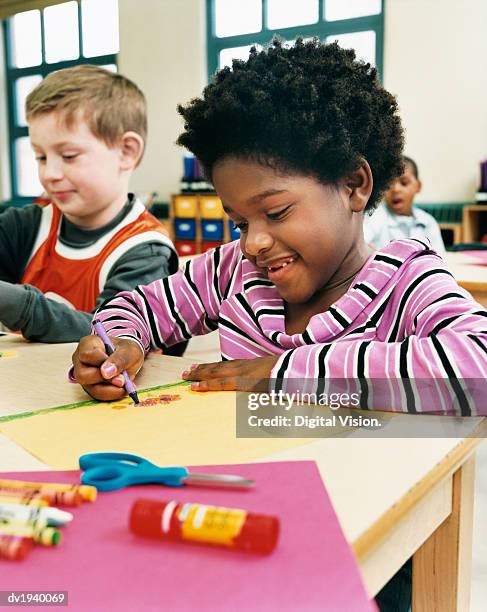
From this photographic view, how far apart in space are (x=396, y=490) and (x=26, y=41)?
8.51 metres

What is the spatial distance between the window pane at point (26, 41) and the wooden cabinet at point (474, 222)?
17.5ft

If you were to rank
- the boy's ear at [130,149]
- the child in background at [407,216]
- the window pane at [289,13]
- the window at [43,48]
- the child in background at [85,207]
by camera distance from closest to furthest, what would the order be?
the child in background at [85,207], the boy's ear at [130,149], the child in background at [407,216], the window pane at [289,13], the window at [43,48]

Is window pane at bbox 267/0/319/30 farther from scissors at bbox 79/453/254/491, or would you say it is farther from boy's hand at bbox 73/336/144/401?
scissors at bbox 79/453/254/491

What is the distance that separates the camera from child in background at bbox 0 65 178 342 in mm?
1507

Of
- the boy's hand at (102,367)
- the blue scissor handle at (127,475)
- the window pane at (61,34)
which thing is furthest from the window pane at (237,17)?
the blue scissor handle at (127,475)

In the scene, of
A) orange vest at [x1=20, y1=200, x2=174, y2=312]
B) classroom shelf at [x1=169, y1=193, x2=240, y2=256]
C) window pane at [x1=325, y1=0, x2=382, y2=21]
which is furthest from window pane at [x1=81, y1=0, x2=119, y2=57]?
orange vest at [x1=20, y1=200, x2=174, y2=312]

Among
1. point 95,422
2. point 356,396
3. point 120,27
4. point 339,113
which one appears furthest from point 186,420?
point 120,27

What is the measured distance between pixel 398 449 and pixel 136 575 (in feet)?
1.04

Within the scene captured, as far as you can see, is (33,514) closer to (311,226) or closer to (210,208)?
(311,226)

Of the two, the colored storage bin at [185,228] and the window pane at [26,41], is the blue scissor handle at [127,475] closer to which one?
the colored storage bin at [185,228]

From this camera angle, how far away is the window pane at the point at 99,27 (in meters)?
7.12

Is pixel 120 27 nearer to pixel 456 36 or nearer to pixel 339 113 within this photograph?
pixel 456 36

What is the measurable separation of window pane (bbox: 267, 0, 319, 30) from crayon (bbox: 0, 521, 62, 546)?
6125mm

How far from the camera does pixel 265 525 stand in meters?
0.44
